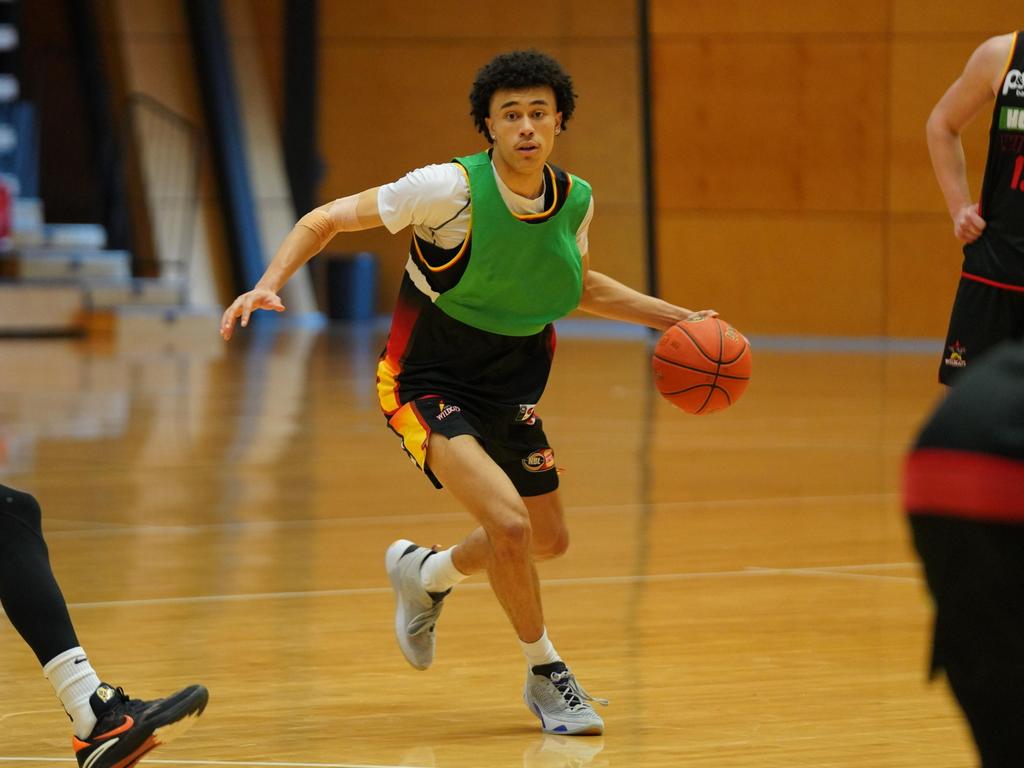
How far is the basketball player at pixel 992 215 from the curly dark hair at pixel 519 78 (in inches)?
34.6

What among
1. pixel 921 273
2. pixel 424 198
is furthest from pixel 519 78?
pixel 921 273

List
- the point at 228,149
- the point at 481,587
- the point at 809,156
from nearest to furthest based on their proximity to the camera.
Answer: the point at 481,587 → the point at 809,156 → the point at 228,149

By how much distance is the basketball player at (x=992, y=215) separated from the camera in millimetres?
3963

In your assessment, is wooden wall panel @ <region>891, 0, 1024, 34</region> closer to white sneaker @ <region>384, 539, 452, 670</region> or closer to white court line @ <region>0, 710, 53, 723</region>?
white sneaker @ <region>384, 539, 452, 670</region>

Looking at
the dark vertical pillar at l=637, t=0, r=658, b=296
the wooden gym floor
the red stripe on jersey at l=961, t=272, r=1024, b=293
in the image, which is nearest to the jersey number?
the red stripe on jersey at l=961, t=272, r=1024, b=293

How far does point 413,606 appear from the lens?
4.29 metres

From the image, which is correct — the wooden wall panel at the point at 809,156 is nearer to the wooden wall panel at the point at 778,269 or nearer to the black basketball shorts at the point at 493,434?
the wooden wall panel at the point at 778,269

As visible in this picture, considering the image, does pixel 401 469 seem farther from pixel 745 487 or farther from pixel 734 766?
pixel 734 766

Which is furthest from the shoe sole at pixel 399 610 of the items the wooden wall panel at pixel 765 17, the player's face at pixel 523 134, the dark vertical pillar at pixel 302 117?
the dark vertical pillar at pixel 302 117

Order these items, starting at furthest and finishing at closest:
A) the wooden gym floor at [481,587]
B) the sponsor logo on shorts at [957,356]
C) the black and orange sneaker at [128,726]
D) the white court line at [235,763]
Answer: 1. the sponsor logo on shorts at [957,356]
2. the wooden gym floor at [481,587]
3. the white court line at [235,763]
4. the black and orange sneaker at [128,726]

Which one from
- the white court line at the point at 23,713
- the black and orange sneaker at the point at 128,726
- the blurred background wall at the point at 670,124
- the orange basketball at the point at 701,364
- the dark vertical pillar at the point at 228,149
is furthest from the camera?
the dark vertical pillar at the point at 228,149

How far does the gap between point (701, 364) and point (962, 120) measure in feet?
2.80

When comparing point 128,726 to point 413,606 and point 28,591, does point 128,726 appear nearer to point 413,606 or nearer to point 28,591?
point 28,591

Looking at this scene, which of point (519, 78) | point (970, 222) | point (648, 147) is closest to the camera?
point (519, 78)
